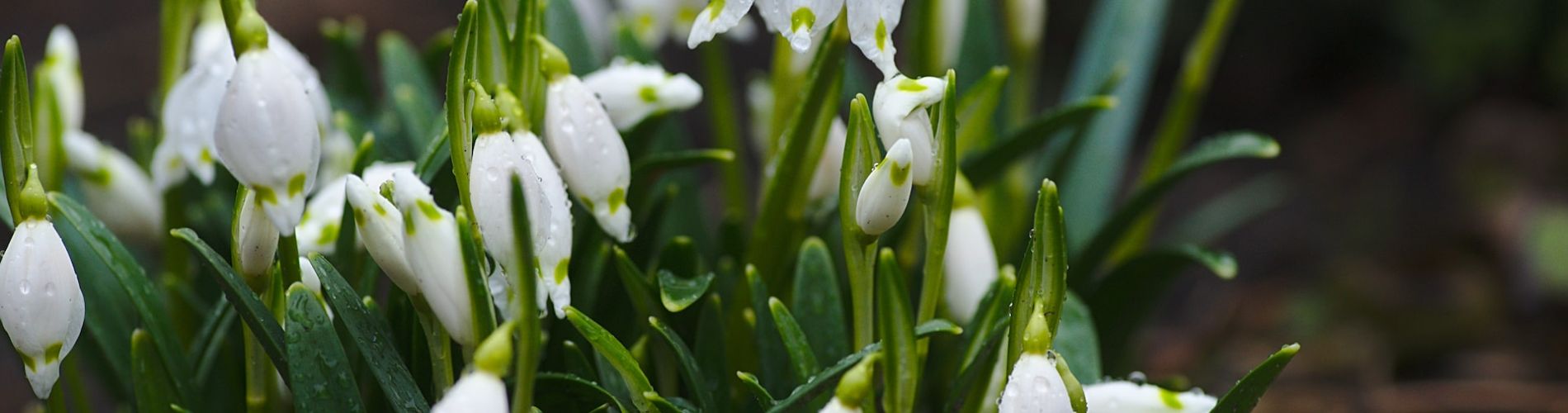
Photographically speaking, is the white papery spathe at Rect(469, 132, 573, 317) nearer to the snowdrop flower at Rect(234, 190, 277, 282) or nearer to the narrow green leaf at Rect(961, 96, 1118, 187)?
the snowdrop flower at Rect(234, 190, 277, 282)

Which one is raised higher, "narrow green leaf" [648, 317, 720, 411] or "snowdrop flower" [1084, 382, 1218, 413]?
"snowdrop flower" [1084, 382, 1218, 413]

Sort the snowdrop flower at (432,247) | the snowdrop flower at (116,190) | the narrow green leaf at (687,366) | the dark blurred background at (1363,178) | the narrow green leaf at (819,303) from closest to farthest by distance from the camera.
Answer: the snowdrop flower at (432,247), the narrow green leaf at (687,366), the narrow green leaf at (819,303), the snowdrop flower at (116,190), the dark blurred background at (1363,178)

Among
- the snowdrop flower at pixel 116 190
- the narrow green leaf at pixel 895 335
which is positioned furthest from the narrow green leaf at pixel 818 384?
the snowdrop flower at pixel 116 190

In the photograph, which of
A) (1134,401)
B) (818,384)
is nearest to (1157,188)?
(1134,401)

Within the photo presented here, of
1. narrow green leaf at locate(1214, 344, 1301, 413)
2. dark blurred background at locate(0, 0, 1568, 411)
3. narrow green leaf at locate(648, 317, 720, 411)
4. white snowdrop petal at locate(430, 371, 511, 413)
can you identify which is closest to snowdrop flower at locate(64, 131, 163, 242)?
narrow green leaf at locate(648, 317, 720, 411)

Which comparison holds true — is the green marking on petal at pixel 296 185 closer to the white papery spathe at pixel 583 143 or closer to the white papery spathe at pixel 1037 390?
the white papery spathe at pixel 583 143
